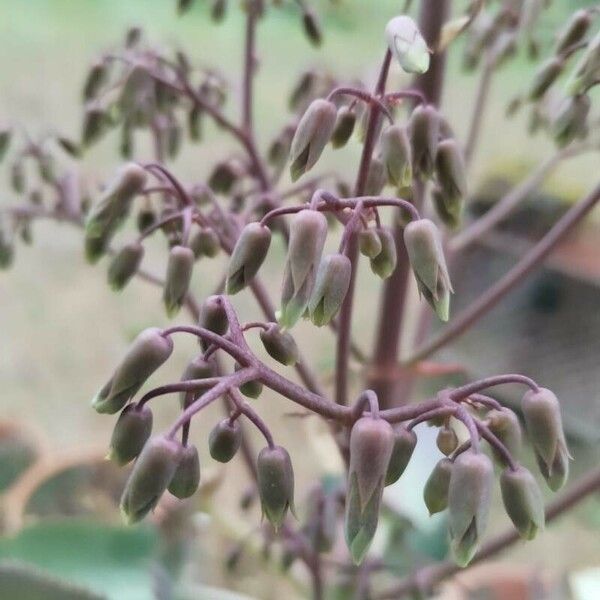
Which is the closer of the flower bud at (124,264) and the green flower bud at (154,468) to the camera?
the green flower bud at (154,468)

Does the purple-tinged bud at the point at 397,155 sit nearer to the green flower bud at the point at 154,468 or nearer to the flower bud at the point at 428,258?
the flower bud at the point at 428,258

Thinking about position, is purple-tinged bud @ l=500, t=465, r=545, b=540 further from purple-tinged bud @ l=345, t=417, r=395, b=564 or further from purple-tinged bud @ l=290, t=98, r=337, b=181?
purple-tinged bud @ l=290, t=98, r=337, b=181

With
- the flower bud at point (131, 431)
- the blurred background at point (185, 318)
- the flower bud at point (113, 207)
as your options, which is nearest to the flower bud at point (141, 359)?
the flower bud at point (131, 431)

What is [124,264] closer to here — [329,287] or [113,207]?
[113,207]

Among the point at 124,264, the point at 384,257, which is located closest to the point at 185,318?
the point at 124,264

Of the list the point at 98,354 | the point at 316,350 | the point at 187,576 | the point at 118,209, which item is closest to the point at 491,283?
the point at 316,350

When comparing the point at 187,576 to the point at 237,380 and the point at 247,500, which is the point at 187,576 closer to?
the point at 247,500
